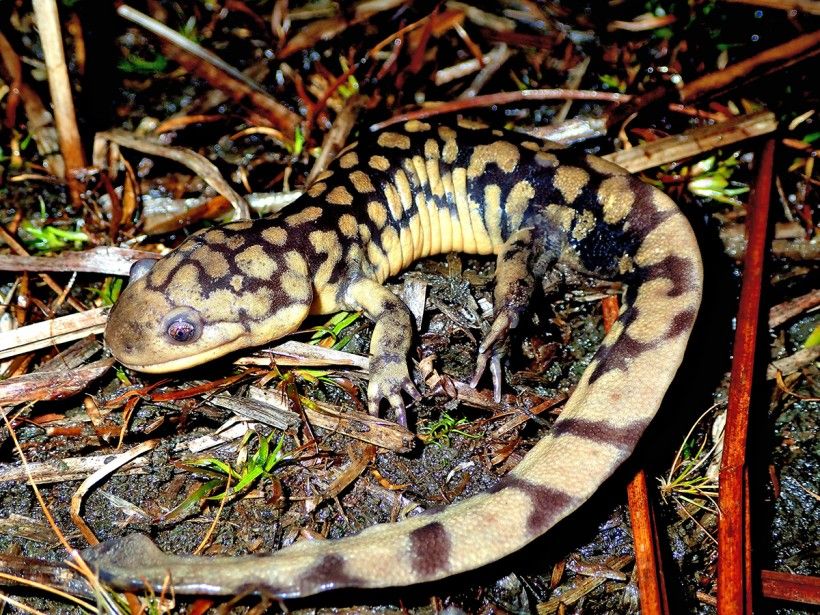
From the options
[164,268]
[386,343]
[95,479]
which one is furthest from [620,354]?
[95,479]

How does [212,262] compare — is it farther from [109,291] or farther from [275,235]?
[109,291]

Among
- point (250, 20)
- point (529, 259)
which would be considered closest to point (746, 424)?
point (529, 259)

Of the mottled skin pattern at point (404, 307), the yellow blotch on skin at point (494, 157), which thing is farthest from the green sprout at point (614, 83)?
the yellow blotch on skin at point (494, 157)

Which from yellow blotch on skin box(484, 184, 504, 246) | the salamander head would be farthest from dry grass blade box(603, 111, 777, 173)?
the salamander head

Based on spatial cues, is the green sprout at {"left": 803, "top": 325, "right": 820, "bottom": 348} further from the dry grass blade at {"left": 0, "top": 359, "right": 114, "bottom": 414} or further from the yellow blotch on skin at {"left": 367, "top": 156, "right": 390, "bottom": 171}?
the dry grass blade at {"left": 0, "top": 359, "right": 114, "bottom": 414}

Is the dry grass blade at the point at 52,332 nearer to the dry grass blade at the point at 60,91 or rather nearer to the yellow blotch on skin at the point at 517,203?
the dry grass blade at the point at 60,91

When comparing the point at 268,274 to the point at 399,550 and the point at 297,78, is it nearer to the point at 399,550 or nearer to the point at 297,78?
the point at 399,550

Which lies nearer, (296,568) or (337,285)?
(296,568)
